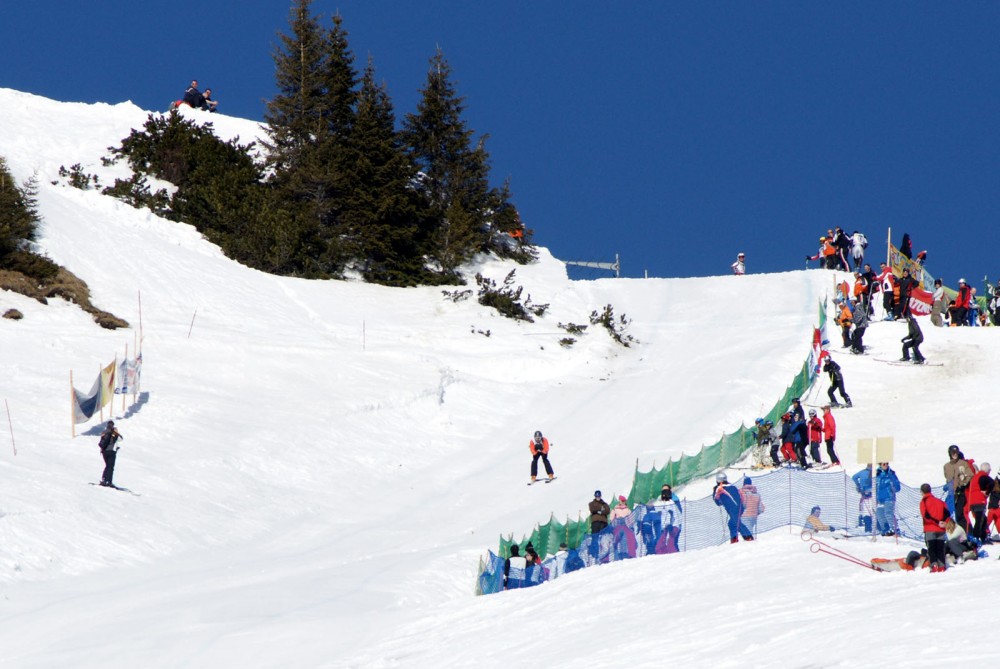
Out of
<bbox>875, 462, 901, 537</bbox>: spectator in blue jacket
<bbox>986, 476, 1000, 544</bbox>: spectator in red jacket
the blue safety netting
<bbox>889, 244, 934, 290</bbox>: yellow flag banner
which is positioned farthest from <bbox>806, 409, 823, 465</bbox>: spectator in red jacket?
<bbox>889, 244, 934, 290</bbox>: yellow flag banner

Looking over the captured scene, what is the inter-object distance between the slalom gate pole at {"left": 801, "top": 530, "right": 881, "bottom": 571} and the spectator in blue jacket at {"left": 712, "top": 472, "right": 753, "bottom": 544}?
0.82 meters

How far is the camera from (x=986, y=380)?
27859mm

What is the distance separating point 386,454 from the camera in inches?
1051

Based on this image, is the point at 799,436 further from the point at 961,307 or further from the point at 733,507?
the point at 961,307

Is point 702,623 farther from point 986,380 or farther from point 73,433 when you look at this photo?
point 986,380

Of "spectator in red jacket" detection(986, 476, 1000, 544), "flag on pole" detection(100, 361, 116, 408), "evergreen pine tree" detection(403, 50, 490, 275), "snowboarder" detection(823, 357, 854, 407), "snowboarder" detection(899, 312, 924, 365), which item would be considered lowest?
"spectator in red jacket" detection(986, 476, 1000, 544)

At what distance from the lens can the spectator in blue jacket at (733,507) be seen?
16.8 m

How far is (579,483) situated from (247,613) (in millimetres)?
9366

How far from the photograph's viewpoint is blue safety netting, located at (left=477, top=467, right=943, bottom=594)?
657 inches

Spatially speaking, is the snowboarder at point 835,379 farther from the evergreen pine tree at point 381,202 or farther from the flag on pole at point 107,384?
the evergreen pine tree at point 381,202

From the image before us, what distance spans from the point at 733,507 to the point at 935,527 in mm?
3645

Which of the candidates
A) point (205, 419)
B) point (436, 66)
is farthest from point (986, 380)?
point (436, 66)

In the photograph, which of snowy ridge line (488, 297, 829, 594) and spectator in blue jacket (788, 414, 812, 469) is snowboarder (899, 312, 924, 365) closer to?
snowy ridge line (488, 297, 829, 594)

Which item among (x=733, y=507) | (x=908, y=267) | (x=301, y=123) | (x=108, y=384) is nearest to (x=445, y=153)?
(x=301, y=123)
